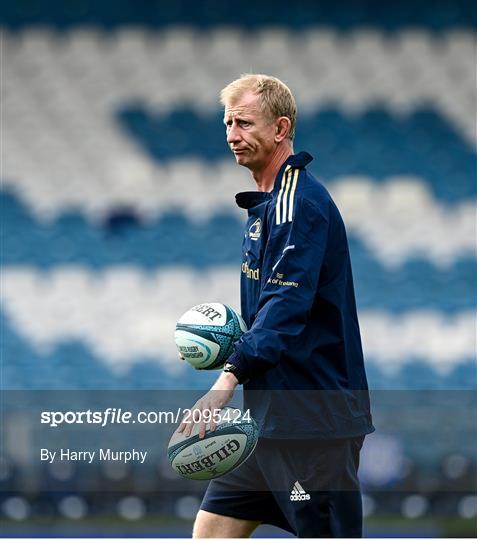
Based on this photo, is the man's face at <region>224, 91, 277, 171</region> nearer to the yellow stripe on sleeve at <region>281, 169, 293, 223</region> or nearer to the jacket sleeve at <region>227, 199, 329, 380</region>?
the yellow stripe on sleeve at <region>281, 169, 293, 223</region>

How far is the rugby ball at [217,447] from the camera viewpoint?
3.15 m

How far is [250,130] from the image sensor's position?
10.9 feet

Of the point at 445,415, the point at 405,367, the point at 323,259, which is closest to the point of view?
the point at 323,259

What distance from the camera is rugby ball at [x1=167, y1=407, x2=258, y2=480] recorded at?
3.15m

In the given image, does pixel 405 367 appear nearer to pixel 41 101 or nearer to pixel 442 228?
pixel 442 228

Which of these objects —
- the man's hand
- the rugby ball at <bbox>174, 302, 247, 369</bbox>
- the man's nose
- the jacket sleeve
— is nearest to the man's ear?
the man's nose

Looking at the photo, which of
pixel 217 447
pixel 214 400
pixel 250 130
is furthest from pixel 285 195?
pixel 217 447

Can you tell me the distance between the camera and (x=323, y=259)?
3213 millimetres

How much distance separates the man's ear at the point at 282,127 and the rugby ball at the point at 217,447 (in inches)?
33.0

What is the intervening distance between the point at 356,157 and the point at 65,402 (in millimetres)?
2771

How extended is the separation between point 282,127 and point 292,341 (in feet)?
2.27

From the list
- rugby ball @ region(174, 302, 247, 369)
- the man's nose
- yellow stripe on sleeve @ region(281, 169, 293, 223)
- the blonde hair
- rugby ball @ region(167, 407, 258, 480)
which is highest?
the blonde hair

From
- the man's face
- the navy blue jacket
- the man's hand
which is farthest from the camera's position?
the man's face

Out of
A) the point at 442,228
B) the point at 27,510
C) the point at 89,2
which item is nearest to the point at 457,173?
the point at 442,228
